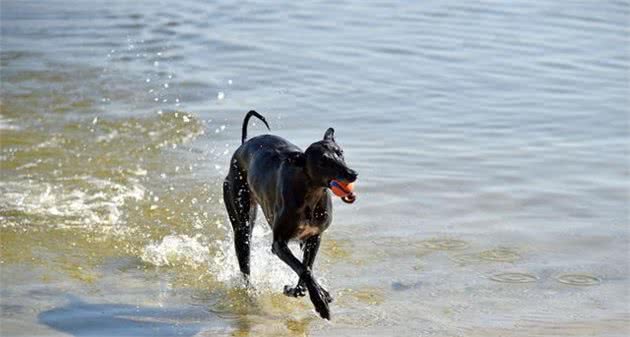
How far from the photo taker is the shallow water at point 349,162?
688cm

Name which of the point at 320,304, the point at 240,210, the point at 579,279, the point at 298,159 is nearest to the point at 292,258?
the point at 320,304

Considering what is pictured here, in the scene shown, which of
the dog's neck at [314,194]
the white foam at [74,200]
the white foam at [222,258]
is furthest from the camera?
the white foam at [74,200]

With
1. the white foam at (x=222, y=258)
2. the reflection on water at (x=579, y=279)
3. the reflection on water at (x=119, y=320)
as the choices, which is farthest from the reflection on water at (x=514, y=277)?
the reflection on water at (x=119, y=320)

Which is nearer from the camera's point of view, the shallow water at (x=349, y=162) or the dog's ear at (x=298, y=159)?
the dog's ear at (x=298, y=159)

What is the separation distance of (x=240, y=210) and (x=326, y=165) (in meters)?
1.46

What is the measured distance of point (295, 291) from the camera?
21.5ft

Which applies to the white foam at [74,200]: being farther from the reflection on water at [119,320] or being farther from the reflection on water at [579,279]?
the reflection on water at [579,279]

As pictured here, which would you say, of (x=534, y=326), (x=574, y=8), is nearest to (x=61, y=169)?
(x=534, y=326)

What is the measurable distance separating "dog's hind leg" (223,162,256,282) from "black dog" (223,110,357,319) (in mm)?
29

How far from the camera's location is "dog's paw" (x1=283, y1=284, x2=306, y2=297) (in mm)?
6527

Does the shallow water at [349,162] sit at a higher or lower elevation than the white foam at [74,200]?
higher

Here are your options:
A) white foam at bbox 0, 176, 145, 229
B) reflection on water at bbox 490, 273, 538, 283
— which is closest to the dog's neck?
reflection on water at bbox 490, 273, 538, 283

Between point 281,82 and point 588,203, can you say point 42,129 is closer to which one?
point 281,82

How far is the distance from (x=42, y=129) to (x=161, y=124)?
1206 mm
